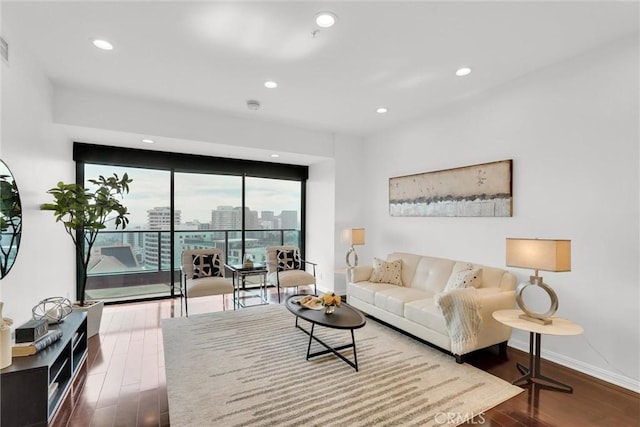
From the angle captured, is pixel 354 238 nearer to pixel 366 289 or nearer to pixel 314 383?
pixel 366 289

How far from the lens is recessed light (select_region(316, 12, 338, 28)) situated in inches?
92.0

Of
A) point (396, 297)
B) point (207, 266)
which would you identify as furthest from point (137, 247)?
point (396, 297)

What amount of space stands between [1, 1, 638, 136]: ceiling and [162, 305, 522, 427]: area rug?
2923 mm

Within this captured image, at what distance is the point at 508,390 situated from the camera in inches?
97.9

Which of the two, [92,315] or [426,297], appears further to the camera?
[426,297]

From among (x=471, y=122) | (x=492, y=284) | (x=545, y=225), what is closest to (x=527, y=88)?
(x=471, y=122)

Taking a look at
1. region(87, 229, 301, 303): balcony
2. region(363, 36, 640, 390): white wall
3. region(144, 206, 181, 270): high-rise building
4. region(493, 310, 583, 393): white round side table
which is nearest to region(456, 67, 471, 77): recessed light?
region(363, 36, 640, 390): white wall

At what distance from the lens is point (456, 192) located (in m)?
4.07

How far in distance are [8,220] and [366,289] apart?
3.66 meters

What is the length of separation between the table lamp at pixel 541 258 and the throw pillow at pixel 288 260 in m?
3.45

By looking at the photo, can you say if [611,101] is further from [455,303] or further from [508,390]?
[508,390]

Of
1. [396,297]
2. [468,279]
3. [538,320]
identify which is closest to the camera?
[538,320]

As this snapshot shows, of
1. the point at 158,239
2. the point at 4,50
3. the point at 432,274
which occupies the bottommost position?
the point at 432,274

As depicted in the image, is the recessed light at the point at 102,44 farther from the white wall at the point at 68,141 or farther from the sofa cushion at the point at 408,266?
the sofa cushion at the point at 408,266
